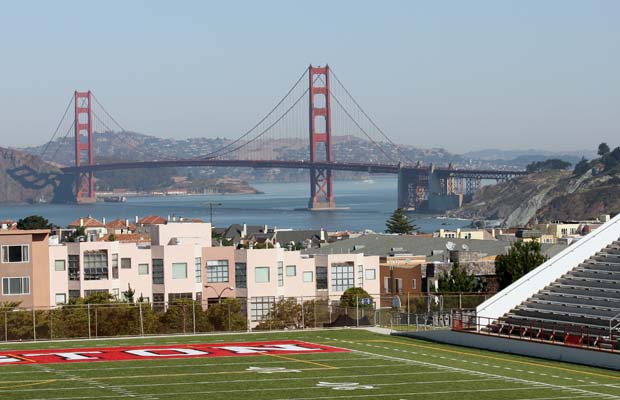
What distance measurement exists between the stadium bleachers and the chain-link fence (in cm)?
269

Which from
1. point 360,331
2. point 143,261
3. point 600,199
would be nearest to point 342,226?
point 600,199

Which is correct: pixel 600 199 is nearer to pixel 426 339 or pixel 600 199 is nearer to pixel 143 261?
pixel 143 261

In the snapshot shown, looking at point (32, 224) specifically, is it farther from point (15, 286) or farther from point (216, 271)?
point (15, 286)

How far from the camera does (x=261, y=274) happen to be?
55.1m

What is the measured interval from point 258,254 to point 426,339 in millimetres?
21521

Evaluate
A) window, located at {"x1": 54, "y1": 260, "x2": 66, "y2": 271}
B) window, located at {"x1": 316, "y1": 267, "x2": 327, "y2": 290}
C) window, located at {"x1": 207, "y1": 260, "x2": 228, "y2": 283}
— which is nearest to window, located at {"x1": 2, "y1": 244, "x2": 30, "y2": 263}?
window, located at {"x1": 54, "y1": 260, "x2": 66, "y2": 271}

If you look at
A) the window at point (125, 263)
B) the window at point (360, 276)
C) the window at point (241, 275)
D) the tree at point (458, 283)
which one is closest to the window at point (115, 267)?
the window at point (125, 263)

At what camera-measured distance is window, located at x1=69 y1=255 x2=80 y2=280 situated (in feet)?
180

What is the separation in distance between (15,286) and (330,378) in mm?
22668

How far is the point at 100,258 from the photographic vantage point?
55875 millimetres

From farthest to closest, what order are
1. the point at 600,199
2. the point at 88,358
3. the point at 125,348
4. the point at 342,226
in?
1. the point at 600,199
2. the point at 342,226
3. the point at 125,348
4. the point at 88,358

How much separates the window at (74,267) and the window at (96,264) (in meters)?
0.41

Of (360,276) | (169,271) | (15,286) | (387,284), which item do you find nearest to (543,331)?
(15,286)

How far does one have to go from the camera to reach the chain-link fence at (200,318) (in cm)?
3509
